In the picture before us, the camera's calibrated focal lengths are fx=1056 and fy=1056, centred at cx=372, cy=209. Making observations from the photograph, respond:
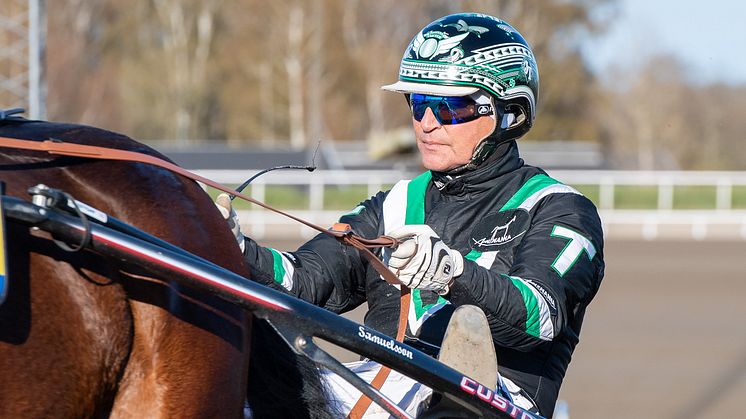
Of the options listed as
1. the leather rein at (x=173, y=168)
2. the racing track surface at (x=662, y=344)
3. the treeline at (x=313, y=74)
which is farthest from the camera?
the treeline at (x=313, y=74)

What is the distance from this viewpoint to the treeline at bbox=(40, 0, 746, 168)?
101 feet

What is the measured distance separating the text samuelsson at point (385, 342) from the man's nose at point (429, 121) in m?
0.82

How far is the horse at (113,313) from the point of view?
1.52m

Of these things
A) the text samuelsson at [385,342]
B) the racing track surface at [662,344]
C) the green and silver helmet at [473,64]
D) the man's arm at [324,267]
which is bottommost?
the racing track surface at [662,344]

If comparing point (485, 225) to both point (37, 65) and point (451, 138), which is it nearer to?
point (451, 138)

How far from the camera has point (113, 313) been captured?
162 cm

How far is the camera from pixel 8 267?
4.95 feet

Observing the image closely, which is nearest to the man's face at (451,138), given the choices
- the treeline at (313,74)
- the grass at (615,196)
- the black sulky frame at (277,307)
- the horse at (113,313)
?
the black sulky frame at (277,307)

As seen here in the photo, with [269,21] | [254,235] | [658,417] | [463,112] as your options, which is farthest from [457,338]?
[269,21]

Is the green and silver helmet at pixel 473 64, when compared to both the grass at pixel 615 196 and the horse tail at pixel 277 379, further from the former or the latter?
the grass at pixel 615 196

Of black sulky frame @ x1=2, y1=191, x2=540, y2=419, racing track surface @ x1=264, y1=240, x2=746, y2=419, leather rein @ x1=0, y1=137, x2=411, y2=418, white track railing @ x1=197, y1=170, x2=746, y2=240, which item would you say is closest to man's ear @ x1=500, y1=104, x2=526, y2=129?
leather rein @ x1=0, y1=137, x2=411, y2=418

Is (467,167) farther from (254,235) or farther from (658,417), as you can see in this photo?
(254,235)

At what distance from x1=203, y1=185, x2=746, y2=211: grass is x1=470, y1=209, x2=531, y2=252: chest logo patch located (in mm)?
13541

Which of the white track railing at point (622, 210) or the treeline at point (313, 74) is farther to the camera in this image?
the treeline at point (313, 74)
